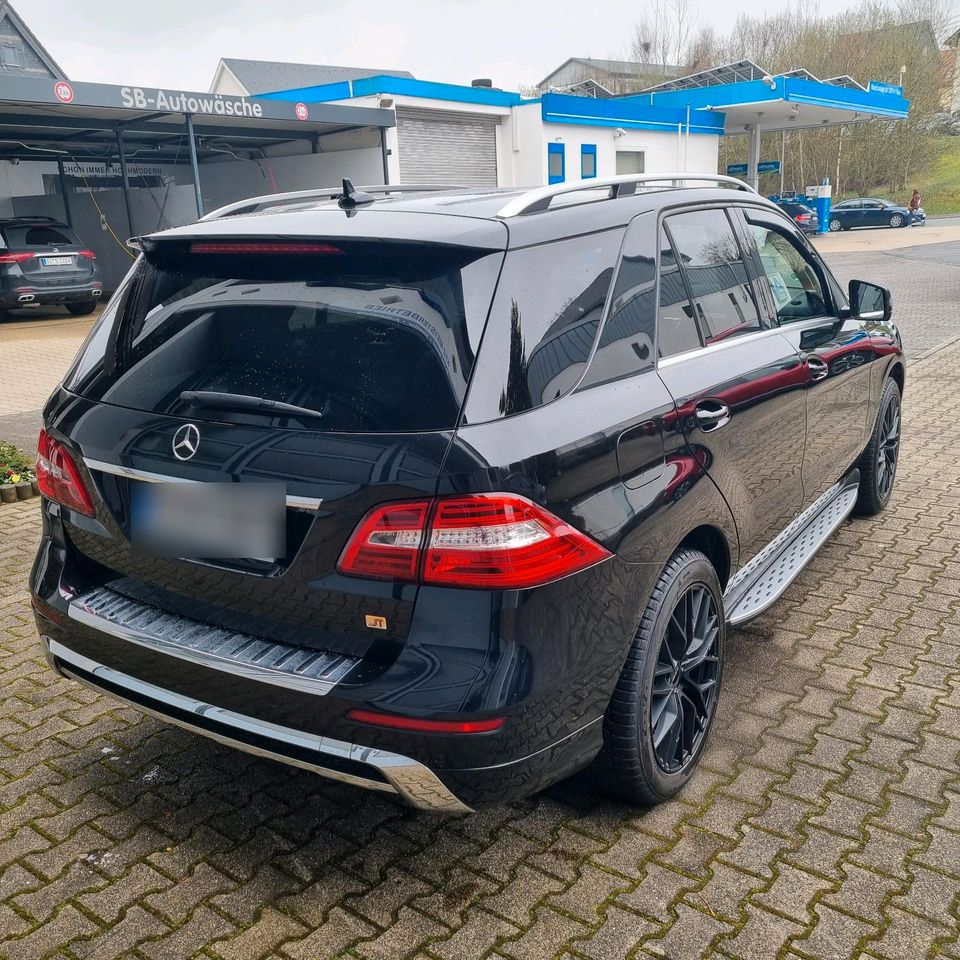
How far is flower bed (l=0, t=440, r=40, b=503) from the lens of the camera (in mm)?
6273

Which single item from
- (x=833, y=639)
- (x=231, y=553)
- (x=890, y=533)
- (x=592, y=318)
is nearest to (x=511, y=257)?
(x=592, y=318)

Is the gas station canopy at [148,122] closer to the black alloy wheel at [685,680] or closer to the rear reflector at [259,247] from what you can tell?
the rear reflector at [259,247]

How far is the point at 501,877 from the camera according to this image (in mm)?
2611

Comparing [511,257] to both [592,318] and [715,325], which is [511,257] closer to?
[592,318]

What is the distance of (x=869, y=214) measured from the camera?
42406mm

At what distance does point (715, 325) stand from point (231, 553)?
182cm

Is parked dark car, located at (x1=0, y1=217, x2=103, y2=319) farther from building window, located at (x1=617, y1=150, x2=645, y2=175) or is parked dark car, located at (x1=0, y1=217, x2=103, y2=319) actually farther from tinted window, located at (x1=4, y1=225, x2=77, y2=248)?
building window, located at (x1=617, y1=150, x2=645, y2=175)

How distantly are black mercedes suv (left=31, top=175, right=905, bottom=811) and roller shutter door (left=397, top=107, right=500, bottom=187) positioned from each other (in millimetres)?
19612

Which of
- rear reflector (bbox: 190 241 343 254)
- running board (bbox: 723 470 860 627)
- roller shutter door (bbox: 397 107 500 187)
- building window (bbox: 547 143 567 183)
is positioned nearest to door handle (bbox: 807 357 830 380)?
running board (bbox: 723 470 860 627)

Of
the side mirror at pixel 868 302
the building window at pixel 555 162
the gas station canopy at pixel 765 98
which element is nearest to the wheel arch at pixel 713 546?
the side mirror at pixel 868 302

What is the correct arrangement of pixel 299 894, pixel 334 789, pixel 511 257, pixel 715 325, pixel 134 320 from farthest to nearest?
pixel 715 325, pixel 334 789, pixel 134 320, pixel 299 894, pixel 511 257

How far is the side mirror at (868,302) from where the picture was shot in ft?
15.0

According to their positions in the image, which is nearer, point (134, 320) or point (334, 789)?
point (134, 320)

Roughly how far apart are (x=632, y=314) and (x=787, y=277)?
5.55ft
